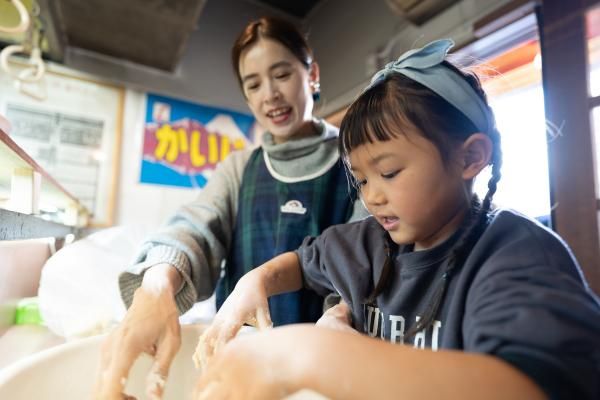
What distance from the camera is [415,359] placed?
0.23m

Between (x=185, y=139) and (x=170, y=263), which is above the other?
(x=185, y=139)

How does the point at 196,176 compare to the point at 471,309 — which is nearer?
the point at 471,309

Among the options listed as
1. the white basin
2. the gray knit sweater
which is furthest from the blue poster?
the white basin

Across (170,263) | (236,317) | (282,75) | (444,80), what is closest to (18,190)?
(170,263)

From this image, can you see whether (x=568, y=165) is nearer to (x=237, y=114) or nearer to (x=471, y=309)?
(x=471, y=309)

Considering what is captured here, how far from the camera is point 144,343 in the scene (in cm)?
44

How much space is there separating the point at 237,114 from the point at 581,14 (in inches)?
61.8

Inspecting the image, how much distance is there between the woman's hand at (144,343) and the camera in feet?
1.30

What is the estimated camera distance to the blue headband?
40 cm

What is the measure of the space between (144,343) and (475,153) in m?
0.45

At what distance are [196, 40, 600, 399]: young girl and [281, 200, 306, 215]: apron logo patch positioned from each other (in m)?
0.09

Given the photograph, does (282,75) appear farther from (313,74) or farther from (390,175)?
(390,175)

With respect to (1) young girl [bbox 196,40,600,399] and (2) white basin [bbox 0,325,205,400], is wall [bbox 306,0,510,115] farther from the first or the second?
(2) white basin [bbox 0,325,205,400]

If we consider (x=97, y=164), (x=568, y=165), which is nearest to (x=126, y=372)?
(x=568, y=165)
